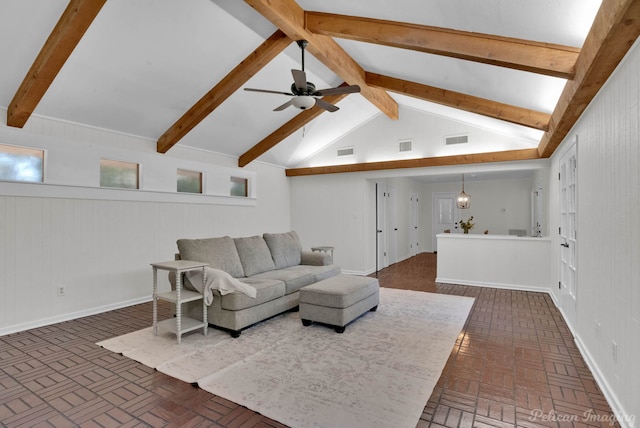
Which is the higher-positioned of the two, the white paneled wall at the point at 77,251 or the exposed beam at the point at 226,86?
the exposed beam at the point at 226,86

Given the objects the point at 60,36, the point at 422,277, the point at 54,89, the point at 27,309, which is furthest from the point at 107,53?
the point at 422,277

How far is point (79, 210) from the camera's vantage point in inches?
167

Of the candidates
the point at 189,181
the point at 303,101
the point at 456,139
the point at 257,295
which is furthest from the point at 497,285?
the point at 189,181

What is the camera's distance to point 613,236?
7.30 ft

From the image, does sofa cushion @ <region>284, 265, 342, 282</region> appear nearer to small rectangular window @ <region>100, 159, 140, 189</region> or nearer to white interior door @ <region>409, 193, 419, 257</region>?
small rectangular window @ <region>100, 159, 140, 189</region>

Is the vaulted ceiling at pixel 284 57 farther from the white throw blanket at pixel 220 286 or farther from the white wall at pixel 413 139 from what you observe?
the white throw blanket at pixel 220 286

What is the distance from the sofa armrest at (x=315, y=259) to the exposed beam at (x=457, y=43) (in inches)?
125

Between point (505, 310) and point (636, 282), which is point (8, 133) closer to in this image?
point (636, 282)

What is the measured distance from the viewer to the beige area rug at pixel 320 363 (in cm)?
219

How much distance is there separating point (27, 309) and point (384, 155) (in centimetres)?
602

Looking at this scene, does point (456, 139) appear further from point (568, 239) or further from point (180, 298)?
point (180, 298)

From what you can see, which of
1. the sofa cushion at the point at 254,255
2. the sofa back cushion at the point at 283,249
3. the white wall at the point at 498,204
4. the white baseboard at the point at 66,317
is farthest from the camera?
the white wall at the point at 498,204

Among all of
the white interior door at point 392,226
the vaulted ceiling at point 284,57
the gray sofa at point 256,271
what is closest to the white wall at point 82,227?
the vaulted ceiling at point 284,57

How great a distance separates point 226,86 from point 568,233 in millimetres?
4570
